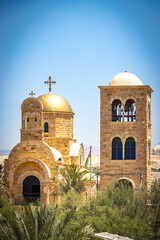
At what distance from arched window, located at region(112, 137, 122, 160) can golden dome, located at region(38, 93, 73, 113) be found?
24.5 ft

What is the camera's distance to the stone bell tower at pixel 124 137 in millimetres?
32625

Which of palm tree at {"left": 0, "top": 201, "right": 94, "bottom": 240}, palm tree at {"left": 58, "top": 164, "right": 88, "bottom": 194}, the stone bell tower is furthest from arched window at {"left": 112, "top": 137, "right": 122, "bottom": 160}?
palm tree at {"left": 0, "top": 201, "right": 94, "bottom": 240}

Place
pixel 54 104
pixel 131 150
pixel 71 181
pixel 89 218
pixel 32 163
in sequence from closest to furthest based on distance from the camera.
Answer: pixel 89 218 → pixel 71 181 → pixel 131 150 → pixel 32 163 → pixel 54 104

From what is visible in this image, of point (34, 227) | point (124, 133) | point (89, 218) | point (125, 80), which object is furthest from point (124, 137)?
point (34, 227)

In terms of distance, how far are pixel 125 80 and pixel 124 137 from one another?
14.6 ft

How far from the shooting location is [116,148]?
33.1 meters

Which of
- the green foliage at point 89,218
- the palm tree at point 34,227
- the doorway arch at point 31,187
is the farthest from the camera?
the doorway arch at point 31,187

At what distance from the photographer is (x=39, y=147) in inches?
1315

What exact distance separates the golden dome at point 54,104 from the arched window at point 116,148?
7.46 meters

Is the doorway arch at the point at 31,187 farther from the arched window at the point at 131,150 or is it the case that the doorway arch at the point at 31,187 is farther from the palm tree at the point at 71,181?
the arched window at the point at 131,150

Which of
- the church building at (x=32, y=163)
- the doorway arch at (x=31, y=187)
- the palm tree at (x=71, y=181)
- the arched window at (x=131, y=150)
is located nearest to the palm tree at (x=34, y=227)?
the palm tree at (x=71, y=181)

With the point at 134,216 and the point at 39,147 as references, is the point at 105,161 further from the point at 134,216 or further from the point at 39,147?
the point at 134,216

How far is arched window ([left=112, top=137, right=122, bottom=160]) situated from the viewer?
33.0 m

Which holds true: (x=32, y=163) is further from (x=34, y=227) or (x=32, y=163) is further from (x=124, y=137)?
(x=34, y=227)
